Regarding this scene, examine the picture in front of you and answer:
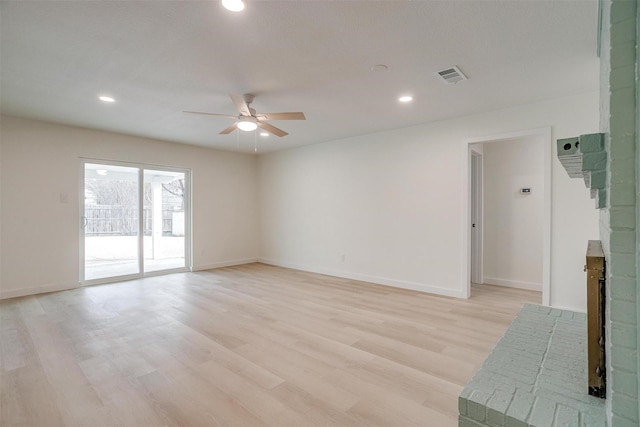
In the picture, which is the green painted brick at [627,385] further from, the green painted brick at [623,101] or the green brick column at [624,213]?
the green painted brick at [623,101]

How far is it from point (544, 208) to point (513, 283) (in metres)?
1.70

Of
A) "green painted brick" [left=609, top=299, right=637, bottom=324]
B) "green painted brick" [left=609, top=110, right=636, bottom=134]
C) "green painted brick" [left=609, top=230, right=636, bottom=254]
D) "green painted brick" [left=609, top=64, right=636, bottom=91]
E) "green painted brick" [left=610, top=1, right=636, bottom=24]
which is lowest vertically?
"green painted brick" [left=609, top=299, right=637, bottom=324]

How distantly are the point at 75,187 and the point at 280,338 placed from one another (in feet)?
14.3

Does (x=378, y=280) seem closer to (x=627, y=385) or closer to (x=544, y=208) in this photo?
(x=544, y=208)

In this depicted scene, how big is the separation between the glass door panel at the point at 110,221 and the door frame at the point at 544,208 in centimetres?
557

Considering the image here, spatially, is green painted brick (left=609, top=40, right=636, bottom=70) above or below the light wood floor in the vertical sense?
above

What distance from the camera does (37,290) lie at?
4.59 metres

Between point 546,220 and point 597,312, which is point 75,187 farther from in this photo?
Result: point 546,220

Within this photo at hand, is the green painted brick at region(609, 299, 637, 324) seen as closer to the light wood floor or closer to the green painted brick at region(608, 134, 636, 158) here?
the green painted brick at region(608, 134, 636, 158)

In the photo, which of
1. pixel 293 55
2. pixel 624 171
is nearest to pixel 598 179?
pixel 624 171

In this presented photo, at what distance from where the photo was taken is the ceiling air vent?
284 cm

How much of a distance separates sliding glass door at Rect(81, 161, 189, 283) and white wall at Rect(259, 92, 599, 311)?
207cm

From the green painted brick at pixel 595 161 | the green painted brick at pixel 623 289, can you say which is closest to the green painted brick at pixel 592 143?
the green painted brick at pixel 595 161

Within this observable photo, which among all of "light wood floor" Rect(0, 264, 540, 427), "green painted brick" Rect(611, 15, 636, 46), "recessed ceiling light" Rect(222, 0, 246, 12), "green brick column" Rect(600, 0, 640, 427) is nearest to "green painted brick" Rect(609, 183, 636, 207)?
"green brick column" Rect(600, 0, 640, 427)
